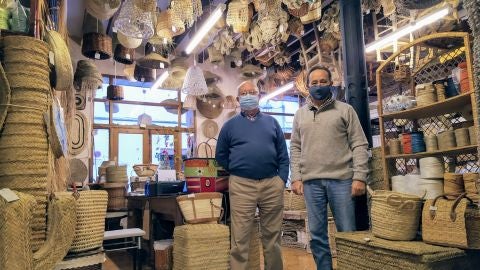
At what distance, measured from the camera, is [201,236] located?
130 inches

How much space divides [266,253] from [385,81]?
6.99 metres

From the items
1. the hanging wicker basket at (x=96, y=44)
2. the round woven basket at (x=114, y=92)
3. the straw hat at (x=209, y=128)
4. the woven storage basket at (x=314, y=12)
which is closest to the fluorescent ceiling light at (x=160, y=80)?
the round woven basket at (x=114, y=92)

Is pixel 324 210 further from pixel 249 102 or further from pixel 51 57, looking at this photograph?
pixel 51 57

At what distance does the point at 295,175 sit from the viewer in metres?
3.05

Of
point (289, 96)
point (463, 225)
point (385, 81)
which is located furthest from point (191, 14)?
point (289, 96)

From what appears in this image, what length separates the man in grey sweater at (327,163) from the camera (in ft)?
9.05

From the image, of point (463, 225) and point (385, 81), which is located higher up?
point (385, 81)

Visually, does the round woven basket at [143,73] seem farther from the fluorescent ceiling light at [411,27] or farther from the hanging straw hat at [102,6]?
the fluorescent ceiling light at [411,27]

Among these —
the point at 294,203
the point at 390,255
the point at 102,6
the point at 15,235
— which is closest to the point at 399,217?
the point at 390,255

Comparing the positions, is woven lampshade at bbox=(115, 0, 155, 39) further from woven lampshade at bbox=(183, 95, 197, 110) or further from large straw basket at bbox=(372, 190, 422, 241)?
woven lampshade at bbox=(183, 95, 197, 110)

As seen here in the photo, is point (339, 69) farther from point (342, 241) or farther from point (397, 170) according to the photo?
point (342, 241)

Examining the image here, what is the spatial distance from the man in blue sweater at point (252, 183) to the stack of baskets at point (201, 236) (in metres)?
0.34

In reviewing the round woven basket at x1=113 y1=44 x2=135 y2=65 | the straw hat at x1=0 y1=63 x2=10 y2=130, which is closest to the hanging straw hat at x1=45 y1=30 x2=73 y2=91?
the straw hat at x1=0 y1=63 x2=10 y2=130

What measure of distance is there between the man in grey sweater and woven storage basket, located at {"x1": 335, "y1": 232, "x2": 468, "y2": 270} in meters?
0.13
